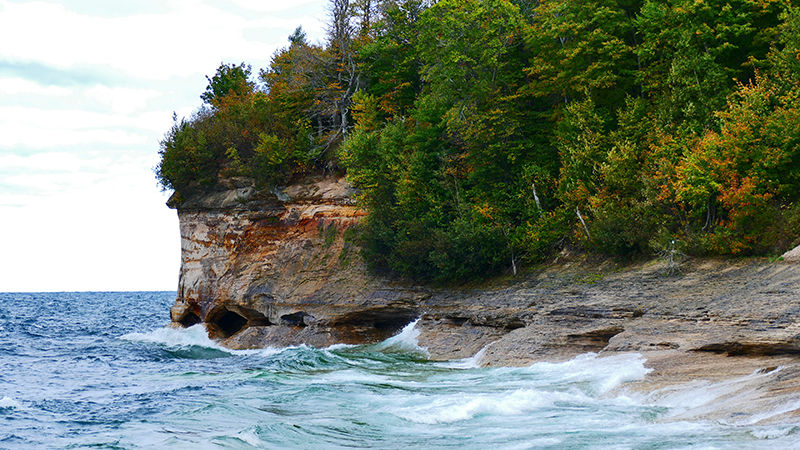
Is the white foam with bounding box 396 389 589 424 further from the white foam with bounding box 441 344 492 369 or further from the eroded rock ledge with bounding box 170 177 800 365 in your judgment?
the white foam with bounding box 441 344 492 369

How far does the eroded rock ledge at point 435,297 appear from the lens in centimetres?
1605

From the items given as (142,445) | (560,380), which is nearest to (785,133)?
(560,380)

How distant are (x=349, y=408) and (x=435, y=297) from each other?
13442 mm

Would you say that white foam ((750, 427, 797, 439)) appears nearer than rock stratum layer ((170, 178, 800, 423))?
Yes

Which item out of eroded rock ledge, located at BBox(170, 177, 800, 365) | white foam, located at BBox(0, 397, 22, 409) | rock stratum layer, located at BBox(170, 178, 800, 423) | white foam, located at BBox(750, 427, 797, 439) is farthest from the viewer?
eroded rock ledge, located at BBox(170, 177, 800, 365)

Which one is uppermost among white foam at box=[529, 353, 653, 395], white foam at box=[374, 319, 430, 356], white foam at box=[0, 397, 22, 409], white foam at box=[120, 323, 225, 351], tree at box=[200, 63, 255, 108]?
tree at box=[200, 63, 255, 108]

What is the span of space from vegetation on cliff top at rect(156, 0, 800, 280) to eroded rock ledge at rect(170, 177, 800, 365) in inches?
57.4

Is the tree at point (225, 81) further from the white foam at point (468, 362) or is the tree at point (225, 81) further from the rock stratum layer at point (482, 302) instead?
the white foam at point (468, 362)

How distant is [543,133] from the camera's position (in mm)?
30219

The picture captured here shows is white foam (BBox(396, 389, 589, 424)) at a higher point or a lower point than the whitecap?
higher

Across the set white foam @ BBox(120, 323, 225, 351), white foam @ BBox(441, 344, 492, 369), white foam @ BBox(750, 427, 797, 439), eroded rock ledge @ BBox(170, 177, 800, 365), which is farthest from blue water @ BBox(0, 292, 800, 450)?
white foam @ BBox(120, 323, 225, 351)

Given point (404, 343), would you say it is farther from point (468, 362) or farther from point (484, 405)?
point (484, 405)

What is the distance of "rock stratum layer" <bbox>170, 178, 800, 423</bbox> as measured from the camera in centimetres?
1384

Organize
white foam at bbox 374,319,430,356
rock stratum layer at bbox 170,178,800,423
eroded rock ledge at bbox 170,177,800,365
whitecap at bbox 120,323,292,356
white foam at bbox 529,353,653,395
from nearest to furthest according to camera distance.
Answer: white foam at bbox 529,353,653,395, rock stratum layer at bbox 170,178,800,423, eroded rock ledge at bbox 170,177,800,365, white foam at bbox 374,319,430,356, whitecap at bbox 120,323,292,356
